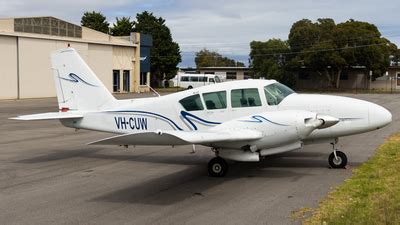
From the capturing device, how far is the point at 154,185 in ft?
30.9

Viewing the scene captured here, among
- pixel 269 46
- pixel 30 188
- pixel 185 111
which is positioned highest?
pixel 269 46

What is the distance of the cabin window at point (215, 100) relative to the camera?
35.9 feet

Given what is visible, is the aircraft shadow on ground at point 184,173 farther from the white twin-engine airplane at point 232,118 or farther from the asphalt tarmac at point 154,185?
the white twin-engine airplane at point 232,118

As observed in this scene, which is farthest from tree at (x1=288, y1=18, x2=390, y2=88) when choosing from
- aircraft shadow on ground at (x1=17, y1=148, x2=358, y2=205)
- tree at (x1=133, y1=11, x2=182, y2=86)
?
aircraft shadow on ground at (x1=17, y1=148, x2=358, y2=205)

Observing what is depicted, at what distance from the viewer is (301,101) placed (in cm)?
1057

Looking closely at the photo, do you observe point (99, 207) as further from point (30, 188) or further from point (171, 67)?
point (171, 67)

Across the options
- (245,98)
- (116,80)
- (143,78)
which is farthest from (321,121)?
(143,78)

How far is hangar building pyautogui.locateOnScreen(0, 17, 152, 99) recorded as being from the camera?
4947cm

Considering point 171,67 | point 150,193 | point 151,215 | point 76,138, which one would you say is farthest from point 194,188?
point 171,67

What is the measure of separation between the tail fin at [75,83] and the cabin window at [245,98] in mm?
3693

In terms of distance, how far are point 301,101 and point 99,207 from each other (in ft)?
16.6

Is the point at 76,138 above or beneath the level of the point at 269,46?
beneath

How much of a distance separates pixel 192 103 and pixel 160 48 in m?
71.4

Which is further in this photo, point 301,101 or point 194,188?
point 301,101
